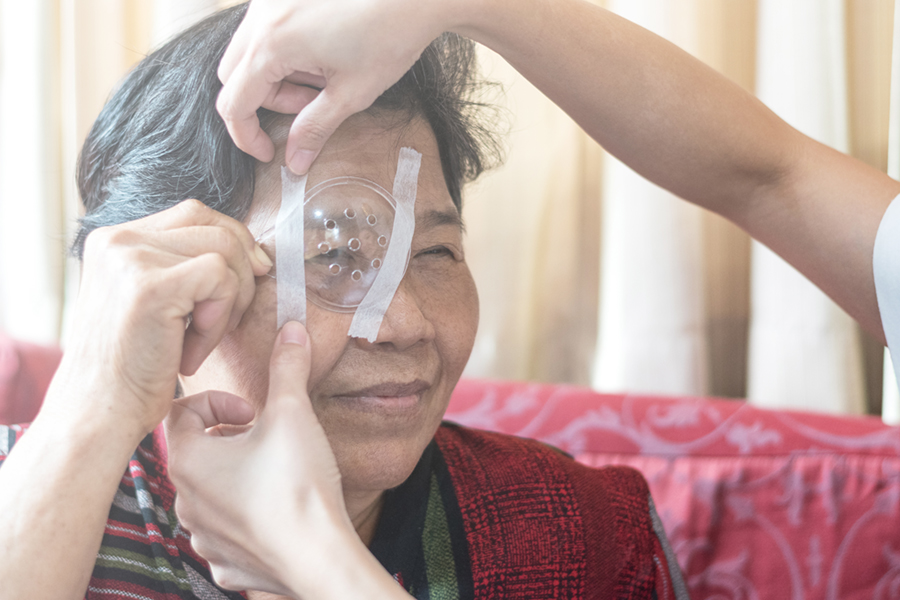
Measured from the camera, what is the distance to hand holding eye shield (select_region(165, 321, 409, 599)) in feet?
2.36

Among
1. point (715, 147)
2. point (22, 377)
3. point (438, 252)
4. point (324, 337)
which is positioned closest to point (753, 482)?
point (715, 147)

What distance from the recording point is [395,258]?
3.08ft

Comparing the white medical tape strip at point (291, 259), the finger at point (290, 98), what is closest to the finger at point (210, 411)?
the white medical tape strip at point (291, 259)

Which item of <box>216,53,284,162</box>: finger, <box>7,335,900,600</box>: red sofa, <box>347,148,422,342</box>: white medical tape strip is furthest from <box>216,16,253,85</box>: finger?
<box>7,335,900,600</box>: red sofa

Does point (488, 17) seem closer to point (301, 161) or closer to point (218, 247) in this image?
point (301, 161)

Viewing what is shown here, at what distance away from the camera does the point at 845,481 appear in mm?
1414

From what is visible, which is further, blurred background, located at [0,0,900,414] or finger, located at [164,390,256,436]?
blurred background, located at [0,0,900,414]

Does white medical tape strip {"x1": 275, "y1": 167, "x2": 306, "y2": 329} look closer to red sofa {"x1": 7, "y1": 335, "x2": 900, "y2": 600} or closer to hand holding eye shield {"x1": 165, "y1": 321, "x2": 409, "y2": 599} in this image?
hand holding eye shield {"x1": 165, "y1": 321, "x2": 409, "y2": 599}

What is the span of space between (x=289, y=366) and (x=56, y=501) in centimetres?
27

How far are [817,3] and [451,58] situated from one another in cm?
103

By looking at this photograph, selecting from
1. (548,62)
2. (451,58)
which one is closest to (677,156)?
(548,62)

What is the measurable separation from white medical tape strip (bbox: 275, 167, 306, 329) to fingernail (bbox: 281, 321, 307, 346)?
0.06 feet

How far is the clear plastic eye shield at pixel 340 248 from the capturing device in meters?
0.89

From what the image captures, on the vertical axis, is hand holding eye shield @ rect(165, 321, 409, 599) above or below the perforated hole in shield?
below
